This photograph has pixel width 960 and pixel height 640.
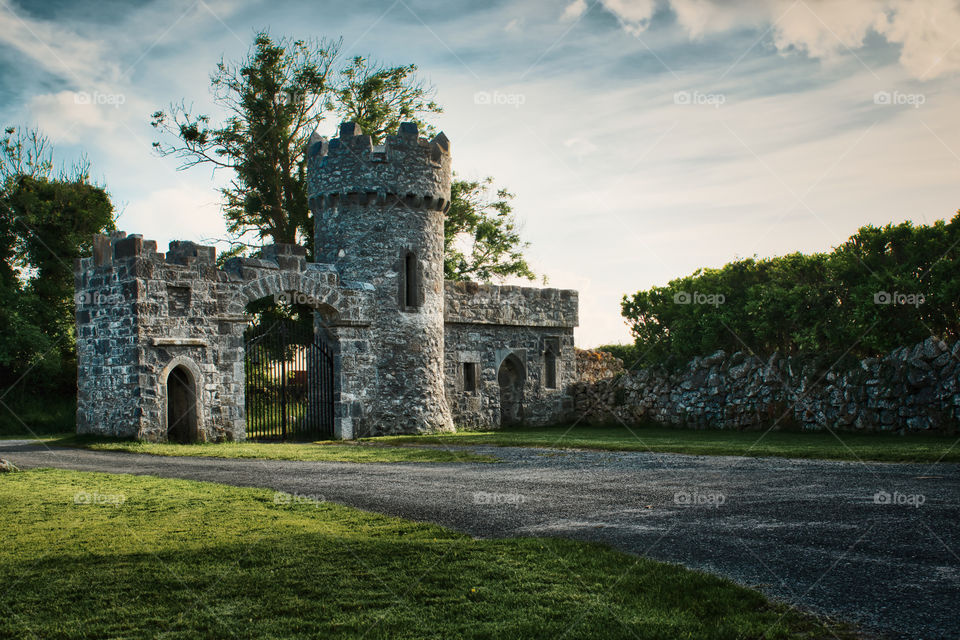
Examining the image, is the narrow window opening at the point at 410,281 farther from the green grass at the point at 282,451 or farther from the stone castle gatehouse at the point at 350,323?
the green grass at the point at 282,451

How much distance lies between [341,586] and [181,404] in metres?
13.6

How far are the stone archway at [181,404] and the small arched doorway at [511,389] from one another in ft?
32.8

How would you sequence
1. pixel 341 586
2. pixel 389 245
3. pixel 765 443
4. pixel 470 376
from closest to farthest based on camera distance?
pixel 341 586 → pixel 765 443 → pixel 389 245 → pixel 470 376

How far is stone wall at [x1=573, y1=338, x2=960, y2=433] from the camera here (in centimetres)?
1616

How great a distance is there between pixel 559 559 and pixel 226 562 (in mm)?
2174

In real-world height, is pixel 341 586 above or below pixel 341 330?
A: below

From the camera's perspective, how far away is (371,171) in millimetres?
20391

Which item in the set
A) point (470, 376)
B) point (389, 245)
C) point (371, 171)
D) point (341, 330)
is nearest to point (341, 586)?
point (341, 330)

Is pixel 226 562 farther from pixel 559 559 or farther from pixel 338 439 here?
pixel 338 439

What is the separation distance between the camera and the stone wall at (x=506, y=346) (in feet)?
76.4

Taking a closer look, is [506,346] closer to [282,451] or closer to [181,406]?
[181,406]

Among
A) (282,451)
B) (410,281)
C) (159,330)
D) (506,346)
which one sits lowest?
(282,451)

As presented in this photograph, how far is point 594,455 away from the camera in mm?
13914

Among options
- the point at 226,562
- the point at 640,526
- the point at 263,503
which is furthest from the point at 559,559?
the point at 263,503
